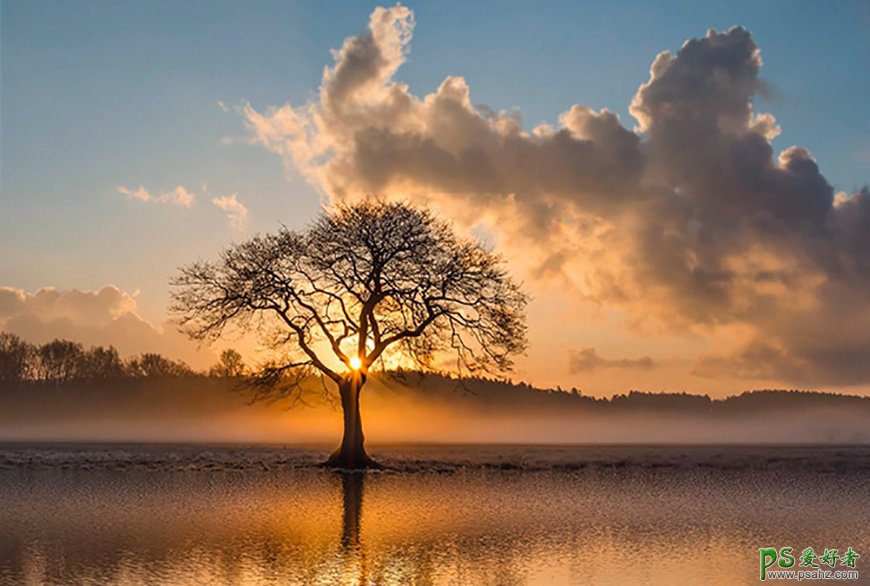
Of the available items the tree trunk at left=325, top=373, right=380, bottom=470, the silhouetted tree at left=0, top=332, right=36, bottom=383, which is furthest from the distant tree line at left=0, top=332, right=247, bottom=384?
the tree trunk at left=325, top=373, right=380, bottom=470

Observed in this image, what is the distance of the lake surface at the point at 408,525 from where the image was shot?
1911 cm

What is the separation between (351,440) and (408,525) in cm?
2865

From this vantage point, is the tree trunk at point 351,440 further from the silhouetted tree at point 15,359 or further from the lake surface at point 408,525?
the silhouetted tree at point 15,359

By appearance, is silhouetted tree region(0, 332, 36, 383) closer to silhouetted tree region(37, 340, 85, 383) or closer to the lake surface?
silhouetted tree region(37, 340, 85, 383)

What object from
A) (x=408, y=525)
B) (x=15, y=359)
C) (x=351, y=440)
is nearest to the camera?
(x=408, y=525)

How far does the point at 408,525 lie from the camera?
1064 inches

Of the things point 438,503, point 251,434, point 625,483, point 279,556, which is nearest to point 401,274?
point 625,483

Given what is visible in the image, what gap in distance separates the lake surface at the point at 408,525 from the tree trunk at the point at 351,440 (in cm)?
293

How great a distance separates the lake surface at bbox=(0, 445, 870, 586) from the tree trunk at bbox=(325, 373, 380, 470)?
293cm

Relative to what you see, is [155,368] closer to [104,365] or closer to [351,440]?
[104,365]

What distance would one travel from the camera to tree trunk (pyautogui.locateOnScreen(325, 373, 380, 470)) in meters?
54.9

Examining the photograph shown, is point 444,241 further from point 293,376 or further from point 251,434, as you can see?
point 251,434

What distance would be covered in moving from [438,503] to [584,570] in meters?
15.0

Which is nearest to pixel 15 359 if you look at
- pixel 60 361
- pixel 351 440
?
pixel 60 361
